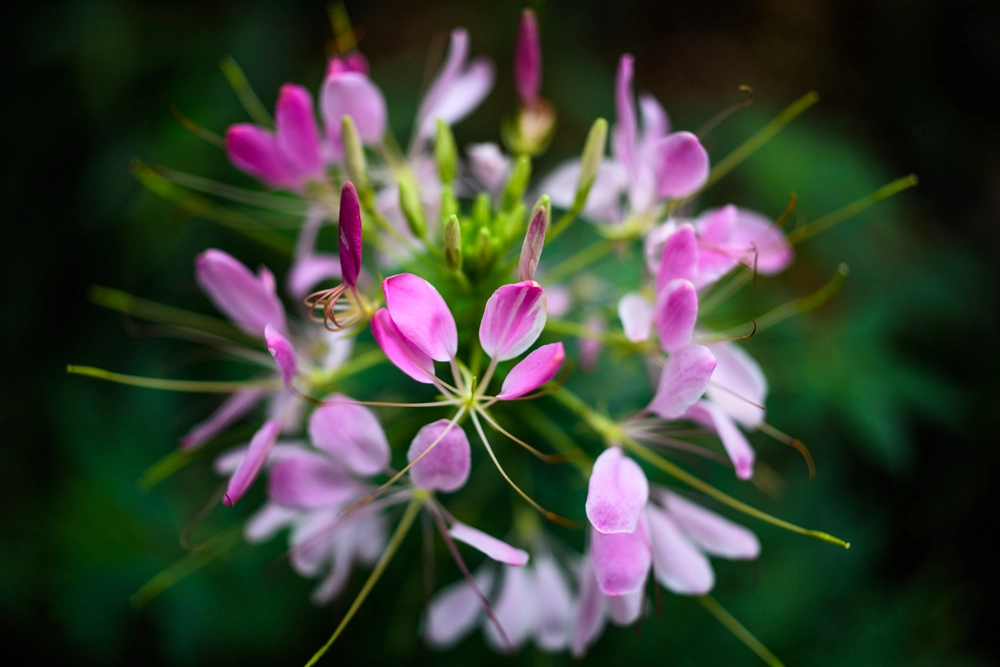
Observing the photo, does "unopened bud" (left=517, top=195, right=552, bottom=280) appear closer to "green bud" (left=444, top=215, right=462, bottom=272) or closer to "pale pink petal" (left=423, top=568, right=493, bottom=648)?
"green bud" (left=444, top=215, right=462, bottom=272)

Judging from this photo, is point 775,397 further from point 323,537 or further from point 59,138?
point 59,138

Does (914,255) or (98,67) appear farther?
(914,255)

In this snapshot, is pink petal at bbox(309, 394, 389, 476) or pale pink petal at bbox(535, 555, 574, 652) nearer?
pink petal at bbox(309, 394, 389, 476)

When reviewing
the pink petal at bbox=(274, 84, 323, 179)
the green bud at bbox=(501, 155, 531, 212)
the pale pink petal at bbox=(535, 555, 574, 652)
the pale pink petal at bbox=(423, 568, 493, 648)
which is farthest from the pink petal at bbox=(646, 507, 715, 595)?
the pink petal at bbox=(274, 84, 323, 179)

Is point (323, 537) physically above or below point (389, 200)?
below

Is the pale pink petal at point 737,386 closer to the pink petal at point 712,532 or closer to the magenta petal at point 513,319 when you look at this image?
the pink petal at point 712,532

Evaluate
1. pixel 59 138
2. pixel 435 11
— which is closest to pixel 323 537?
pixel 59 138

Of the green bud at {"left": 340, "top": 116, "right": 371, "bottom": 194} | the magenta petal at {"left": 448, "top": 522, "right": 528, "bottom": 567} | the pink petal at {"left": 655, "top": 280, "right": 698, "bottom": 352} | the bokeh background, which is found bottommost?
the bokeh background
